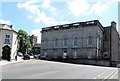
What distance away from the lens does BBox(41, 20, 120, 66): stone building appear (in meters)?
56.2

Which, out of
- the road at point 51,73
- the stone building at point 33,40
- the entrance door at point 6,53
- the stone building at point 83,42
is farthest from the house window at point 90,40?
the stone building at point 33,40

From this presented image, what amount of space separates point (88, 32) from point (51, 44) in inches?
502

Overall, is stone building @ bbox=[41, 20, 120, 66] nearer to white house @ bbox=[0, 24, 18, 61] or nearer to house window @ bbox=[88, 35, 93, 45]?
house window @ bbox=[88, 35, 93, 45]

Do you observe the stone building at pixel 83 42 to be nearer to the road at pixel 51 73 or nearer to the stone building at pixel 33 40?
the road at pixel 51 73

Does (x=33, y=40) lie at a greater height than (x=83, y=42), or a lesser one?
greater

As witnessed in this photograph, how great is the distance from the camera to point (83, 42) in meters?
58.4

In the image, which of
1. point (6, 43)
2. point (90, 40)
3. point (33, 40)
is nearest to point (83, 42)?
point (90, 40)

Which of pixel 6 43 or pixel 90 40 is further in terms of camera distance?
pixel 90 40

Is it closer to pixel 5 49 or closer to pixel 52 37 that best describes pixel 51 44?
pixel 52 37

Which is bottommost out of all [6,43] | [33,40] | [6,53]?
[6,53]

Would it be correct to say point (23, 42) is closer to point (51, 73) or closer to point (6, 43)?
point (6, 43)

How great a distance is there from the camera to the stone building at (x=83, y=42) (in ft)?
185

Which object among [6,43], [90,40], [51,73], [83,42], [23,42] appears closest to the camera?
[51,73]

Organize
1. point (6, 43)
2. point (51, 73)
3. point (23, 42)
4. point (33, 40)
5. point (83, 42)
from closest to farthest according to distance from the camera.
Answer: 1. point (51, 73)
2. point (6, 43)
3. point (83, 42)
4. point (23, 42)
5. point (33, 40)
